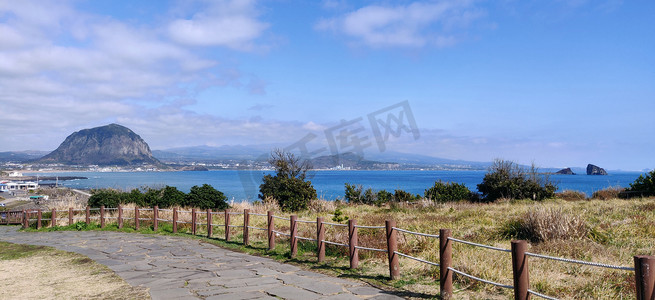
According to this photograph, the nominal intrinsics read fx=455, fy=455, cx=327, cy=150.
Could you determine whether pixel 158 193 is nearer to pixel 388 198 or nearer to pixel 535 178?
pixel 388 198

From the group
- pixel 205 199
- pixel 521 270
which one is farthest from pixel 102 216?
pixel 521 270

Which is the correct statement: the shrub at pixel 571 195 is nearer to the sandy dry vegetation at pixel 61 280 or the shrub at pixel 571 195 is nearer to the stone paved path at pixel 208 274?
the stone paved path at pixel 208 274

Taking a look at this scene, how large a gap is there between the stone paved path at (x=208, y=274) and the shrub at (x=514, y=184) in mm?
18234

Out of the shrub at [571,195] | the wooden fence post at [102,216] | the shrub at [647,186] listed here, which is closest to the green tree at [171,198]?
the wooden fence post at [102,216]

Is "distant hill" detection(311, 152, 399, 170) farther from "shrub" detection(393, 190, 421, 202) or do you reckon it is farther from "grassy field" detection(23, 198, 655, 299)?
"grassy field" detection(23, 198, 655, 299)

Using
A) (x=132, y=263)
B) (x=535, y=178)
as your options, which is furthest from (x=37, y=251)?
(x=535, y=178)

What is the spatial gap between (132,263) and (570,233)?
10.3 metres

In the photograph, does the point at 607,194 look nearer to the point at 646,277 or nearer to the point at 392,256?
the point at 392,256

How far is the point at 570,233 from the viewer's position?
10969 mm

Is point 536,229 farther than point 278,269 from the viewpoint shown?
Yes

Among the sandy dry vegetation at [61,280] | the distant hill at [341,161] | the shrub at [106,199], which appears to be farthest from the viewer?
the distant hill at [341,161]

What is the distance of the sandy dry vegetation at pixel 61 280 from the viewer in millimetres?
7441

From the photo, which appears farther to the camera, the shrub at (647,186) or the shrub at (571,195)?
the shrub at (571,195)

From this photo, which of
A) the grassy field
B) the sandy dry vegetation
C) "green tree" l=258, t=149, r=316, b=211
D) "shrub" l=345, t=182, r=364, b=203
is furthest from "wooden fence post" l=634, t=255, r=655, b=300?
"shrub" l=345, t=182, r=364, b=203
